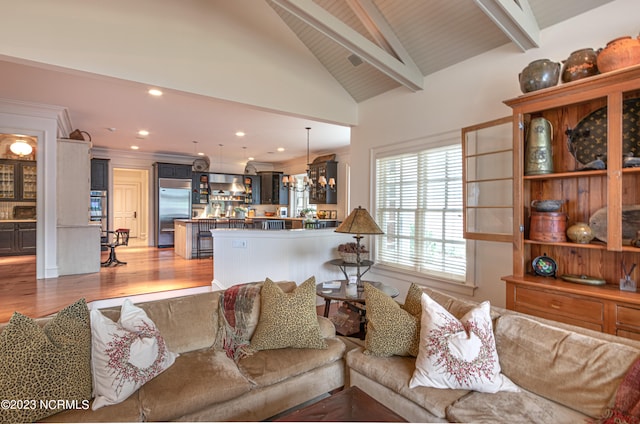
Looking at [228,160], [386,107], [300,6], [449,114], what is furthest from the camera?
[228,160]

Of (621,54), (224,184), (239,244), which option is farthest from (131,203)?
(621,54)

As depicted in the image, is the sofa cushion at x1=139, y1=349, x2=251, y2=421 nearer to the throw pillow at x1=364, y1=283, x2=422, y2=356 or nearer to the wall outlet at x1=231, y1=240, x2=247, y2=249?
the throw pillow at x1=364, y1=283, x2=422, y2=356

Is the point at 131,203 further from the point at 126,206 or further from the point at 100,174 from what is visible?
the point at 100,174

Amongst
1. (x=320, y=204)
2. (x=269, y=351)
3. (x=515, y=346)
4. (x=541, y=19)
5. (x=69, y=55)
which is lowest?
(x=269, y=351)

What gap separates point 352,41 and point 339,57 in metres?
1.15

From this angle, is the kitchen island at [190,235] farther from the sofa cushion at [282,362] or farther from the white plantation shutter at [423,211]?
the sofa cushion at [282,362]

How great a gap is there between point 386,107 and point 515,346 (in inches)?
128

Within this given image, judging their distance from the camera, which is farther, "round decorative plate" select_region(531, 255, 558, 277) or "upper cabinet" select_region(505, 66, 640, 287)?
"round decorative plate" select_region(531, 255, 558, 277)

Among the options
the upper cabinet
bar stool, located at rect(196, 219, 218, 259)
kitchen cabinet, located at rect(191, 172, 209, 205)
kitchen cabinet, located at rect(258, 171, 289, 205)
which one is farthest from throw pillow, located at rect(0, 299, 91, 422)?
kitchen cabinet, located at rect(258, 171, 289, 205)

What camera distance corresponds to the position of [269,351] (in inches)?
86.0

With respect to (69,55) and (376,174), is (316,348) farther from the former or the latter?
(69,55)

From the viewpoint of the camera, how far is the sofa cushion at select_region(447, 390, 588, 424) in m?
1.48

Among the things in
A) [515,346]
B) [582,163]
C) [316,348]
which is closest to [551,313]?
[515,346]

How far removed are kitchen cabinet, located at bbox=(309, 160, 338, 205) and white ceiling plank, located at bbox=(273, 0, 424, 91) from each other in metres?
4.51
